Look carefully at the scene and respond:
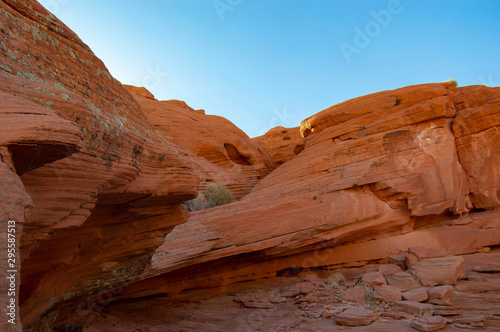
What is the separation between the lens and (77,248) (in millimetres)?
5797

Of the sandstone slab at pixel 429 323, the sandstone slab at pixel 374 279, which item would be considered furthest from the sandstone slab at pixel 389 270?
the sandstone slab at pixel 429 323

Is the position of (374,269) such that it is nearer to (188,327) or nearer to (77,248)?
(188,327)

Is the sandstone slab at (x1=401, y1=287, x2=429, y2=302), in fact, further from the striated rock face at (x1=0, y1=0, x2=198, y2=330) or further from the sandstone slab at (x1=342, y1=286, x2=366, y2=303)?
the striated rock face at (x1=0, y1=0, x2=198, y2=330)

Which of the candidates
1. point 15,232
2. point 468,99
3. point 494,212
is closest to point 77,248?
point 15,232

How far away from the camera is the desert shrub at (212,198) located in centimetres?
1341

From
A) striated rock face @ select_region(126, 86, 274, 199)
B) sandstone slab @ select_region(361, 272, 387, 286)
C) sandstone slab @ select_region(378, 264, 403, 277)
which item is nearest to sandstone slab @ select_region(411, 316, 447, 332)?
sandstone slab @ select_region(361, 272, 387, 286)

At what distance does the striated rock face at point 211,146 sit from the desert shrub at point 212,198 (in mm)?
336

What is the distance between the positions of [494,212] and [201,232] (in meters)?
11.1

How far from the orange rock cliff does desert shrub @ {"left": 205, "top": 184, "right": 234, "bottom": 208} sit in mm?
448

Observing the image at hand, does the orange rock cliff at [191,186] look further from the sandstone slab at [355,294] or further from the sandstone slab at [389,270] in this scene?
the sandstone slab at [355,294]

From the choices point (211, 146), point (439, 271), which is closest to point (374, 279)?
point (439, 271)

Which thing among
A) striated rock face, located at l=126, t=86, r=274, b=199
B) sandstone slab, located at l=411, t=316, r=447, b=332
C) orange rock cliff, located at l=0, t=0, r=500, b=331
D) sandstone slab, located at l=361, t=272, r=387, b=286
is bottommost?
sandstone slab, located at l=411, t=316, r=447, b=332

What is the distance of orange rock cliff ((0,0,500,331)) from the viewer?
153 inches

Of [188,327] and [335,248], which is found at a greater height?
[335,248]
